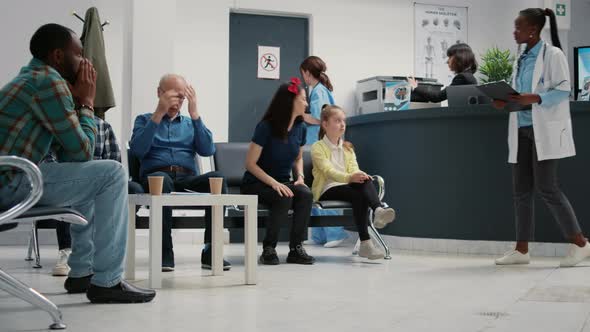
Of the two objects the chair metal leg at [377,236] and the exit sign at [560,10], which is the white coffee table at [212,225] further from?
the exit sign at [560,10]

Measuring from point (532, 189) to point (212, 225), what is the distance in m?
1.88

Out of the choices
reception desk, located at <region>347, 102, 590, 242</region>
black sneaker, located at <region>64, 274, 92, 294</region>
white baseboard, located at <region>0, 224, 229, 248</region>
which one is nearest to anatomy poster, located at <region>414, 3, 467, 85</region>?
reception desk, located at <region>347, 102, 590, 242</region>

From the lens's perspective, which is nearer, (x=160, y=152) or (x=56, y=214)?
(x=56, y=214)

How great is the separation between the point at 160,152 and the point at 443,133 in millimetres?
2145

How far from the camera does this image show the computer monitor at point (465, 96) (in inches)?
211

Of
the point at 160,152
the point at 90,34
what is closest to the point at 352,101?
the point at 90,34

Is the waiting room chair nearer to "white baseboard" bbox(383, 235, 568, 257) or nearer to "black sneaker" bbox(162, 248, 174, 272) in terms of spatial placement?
"black sneaker" bbox(162, 248, 174, 272)

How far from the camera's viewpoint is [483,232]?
532 centimetres

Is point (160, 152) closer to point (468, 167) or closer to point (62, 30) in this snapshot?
point (62, 30)

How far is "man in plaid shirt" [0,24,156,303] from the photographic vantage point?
2.54 m

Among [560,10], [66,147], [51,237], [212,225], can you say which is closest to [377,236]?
[212,225]

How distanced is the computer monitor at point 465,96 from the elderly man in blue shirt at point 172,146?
1.97 meters

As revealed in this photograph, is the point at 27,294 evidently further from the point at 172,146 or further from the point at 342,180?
the point at 342,180

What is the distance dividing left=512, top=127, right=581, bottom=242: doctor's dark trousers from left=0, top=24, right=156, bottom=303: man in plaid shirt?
2419 millimetres
